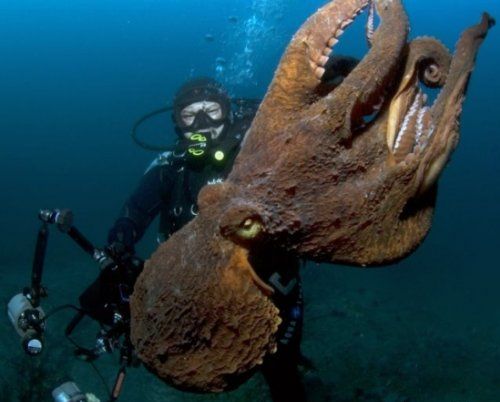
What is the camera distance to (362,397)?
27.5ft

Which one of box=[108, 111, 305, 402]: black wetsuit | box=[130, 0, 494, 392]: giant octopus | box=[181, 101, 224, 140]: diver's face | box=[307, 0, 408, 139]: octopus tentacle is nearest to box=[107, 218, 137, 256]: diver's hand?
box=[108, 111, 305, 402]: black wetsuit

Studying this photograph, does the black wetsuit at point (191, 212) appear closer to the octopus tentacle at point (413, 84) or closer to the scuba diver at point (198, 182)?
the scuba diver at point (198, 182)

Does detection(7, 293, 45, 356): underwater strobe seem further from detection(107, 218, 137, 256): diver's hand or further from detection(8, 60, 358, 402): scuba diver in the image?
detection(107, 218, 137, 256): diver's hand

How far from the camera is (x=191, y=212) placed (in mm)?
4941

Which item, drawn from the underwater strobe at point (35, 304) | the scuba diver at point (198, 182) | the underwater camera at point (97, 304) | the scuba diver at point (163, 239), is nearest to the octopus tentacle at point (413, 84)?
the scuba diver at point (163, 239)

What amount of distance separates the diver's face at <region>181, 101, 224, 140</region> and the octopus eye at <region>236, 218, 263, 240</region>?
13.0 feet

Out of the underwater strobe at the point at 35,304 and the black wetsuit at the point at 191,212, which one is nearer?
the underwater strobe at the point at 35,304

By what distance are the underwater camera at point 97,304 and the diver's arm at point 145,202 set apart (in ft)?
2.31

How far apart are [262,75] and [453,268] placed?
152 ft

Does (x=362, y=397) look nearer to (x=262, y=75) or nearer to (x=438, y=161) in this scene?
(x=438, y=161)

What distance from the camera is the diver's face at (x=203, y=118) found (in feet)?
18.4

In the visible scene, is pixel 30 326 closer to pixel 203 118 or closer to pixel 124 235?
pixel 124 235

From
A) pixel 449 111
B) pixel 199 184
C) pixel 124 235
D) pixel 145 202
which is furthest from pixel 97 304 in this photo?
pixel 449 111

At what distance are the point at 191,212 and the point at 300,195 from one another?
3.35 meters
